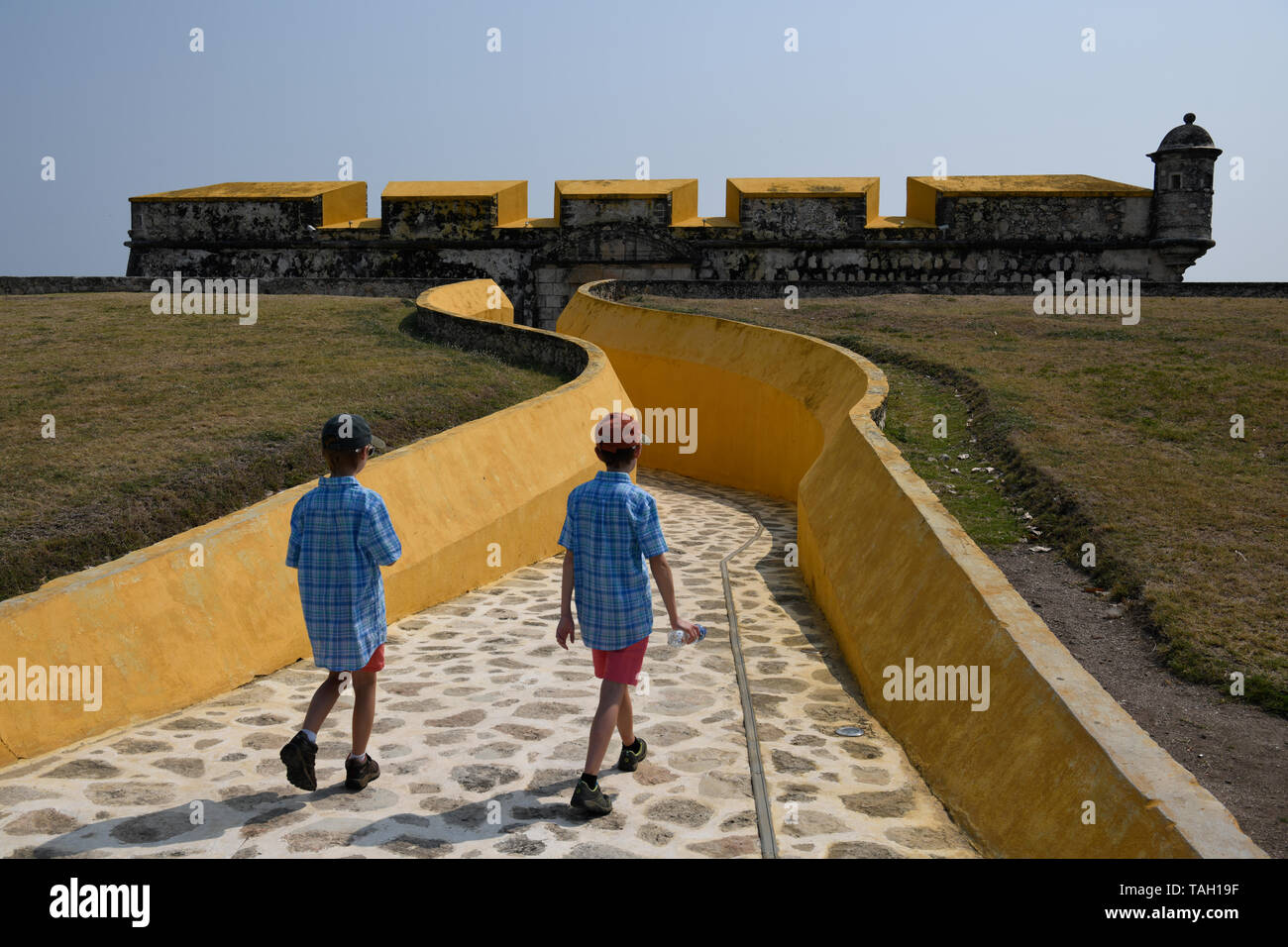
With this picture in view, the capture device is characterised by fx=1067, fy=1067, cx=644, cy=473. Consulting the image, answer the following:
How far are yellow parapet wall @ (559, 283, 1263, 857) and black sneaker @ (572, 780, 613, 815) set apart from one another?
1380 mm

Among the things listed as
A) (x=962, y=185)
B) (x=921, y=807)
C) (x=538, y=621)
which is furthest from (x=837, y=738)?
(x=962, y=185)

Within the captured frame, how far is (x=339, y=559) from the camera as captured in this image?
4109 mm

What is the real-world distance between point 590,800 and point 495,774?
2.10 feet

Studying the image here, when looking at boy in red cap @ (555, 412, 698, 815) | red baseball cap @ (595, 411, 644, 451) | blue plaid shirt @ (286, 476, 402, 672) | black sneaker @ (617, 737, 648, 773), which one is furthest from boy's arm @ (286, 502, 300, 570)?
black sneaker @ (617, 737, 648, 773)

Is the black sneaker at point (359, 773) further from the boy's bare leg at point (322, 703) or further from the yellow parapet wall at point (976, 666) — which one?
the yellow parapet wall at point (976, 666)

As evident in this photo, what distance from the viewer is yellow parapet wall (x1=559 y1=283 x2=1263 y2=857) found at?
10.6 ft

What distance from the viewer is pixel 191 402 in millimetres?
10523

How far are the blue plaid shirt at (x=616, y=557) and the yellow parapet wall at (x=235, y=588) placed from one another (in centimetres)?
229

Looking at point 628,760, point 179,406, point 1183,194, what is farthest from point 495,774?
point 1183,194

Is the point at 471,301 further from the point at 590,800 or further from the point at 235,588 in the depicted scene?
the point at 590,800

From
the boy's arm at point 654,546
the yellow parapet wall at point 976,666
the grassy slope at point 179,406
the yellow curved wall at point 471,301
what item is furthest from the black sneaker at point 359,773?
the yellow curved wall at point 471,301

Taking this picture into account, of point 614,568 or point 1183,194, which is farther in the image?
point 1183,194

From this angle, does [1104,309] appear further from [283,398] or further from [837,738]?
[837,738]

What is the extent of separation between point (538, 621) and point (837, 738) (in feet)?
8.96
